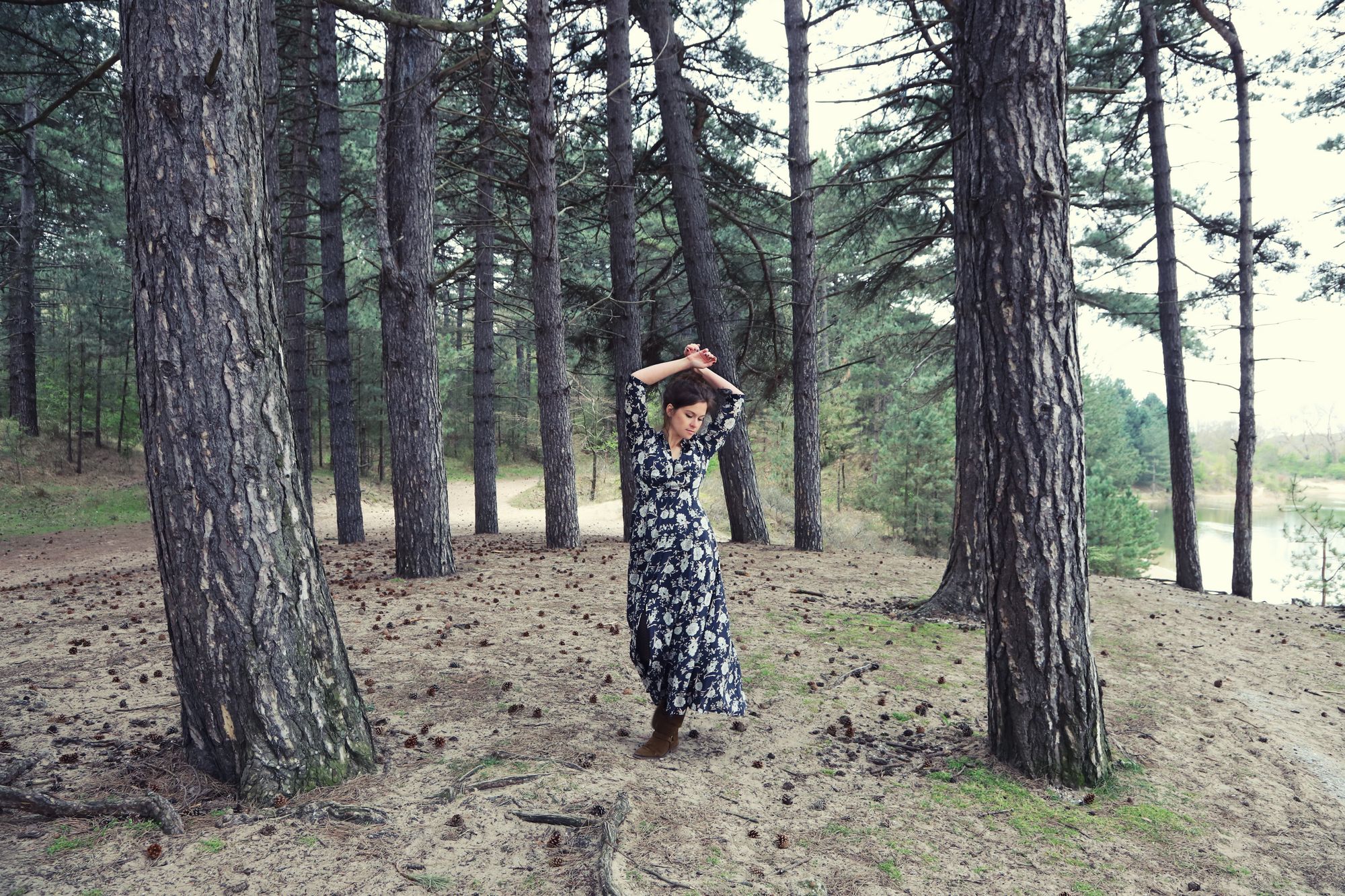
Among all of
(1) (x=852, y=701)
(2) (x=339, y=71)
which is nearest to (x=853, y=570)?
(1) (x=852, y=701)

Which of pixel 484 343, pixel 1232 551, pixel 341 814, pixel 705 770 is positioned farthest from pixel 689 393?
pixel 1232 551

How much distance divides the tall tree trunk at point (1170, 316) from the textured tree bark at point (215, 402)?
13.5 m

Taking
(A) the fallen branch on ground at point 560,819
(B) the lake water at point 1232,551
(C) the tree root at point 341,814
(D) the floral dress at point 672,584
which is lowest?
(B) the lake water at point 1232,551

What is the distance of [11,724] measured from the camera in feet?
13.9

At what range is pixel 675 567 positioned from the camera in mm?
3982

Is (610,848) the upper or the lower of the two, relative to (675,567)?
lower

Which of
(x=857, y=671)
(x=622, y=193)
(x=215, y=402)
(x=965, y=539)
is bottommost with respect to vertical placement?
(x=857, y=671)

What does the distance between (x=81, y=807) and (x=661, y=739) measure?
8.29 feet

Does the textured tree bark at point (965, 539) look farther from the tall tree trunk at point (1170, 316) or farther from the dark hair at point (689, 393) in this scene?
the tall tree trunk at point (1170, 316)

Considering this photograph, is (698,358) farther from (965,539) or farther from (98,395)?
(98,395)

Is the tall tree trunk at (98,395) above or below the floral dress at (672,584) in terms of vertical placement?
above

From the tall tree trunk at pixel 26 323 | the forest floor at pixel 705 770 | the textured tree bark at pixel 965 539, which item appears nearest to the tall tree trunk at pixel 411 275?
the forest floor at pixel 705 770

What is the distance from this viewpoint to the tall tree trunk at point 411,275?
8484 mm

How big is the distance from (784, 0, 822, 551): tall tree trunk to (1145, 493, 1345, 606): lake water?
12.6m
